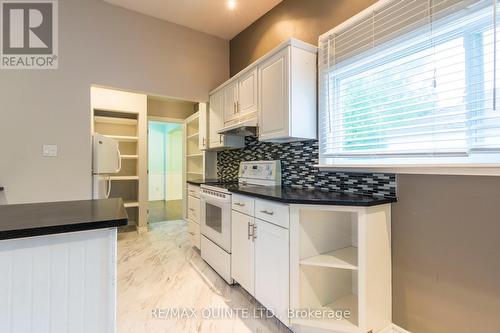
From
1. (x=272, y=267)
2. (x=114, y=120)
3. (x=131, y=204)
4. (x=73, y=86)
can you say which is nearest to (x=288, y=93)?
(x=272, y=267)

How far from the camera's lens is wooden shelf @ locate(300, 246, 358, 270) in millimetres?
1571

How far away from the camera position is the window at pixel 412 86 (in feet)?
4.15

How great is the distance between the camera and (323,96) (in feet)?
6.83

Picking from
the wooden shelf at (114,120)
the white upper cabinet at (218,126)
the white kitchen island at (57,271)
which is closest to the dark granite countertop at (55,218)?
the white kitchen island at (57,271)

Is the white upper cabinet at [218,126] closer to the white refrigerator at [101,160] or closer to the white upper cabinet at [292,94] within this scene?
the white upper cabinet at [292,94]

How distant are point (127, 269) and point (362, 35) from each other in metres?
3.17

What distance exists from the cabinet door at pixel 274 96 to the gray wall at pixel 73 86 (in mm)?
1427

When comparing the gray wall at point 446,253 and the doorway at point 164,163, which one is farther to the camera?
the doorway at point 164,163

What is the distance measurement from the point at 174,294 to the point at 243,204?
103 centimetres

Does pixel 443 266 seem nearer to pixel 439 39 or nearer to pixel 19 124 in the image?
pixel 439 39

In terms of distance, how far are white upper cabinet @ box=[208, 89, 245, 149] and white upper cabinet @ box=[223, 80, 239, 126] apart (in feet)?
0.37

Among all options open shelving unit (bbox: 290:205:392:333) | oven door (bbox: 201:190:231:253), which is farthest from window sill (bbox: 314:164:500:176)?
oven door (bbox: 201:190:231:253)

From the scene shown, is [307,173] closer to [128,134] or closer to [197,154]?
[197,154]

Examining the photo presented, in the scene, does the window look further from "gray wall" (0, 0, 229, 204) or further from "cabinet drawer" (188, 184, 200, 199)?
"gray wall" (0, 0, 229, 204)
